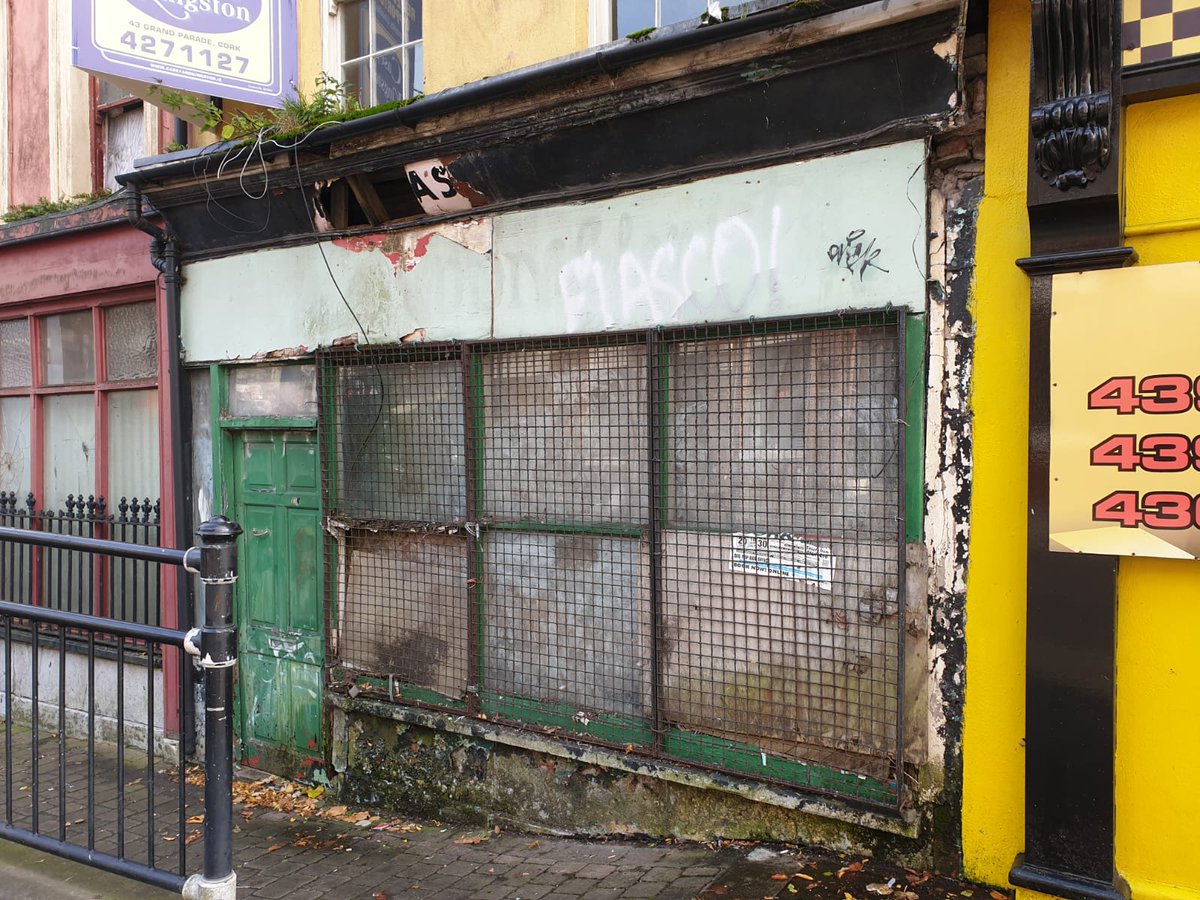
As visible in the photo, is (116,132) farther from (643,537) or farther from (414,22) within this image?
(643,537)

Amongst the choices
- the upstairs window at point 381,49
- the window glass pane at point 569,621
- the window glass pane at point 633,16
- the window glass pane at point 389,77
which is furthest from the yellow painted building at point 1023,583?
the window glass pane at point 389,77

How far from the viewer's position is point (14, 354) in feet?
26.4

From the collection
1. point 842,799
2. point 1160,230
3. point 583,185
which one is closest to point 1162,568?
point 1160,230

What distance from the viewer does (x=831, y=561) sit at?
395 cm

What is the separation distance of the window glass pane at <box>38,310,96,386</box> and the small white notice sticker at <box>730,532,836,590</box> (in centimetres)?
608

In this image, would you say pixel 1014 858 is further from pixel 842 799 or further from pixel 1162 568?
pixel 1162 568

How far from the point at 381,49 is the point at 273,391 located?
100 inches

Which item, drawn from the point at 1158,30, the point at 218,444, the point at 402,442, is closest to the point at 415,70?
the point at 402,442

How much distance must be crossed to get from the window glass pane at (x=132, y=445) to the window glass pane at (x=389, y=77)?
306 cm

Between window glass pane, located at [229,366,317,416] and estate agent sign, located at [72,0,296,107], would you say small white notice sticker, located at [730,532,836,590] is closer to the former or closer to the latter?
window glass pane, located at [229,366,317,416]

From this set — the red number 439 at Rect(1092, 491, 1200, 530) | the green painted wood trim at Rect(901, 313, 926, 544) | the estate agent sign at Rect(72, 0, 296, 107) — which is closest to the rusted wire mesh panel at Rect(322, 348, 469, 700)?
the estate agent sign at Rect(72, 0, 296, 107)

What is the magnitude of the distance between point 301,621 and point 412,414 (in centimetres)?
178

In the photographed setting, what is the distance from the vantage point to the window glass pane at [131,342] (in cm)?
690

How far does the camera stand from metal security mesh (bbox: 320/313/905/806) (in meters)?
3.91
